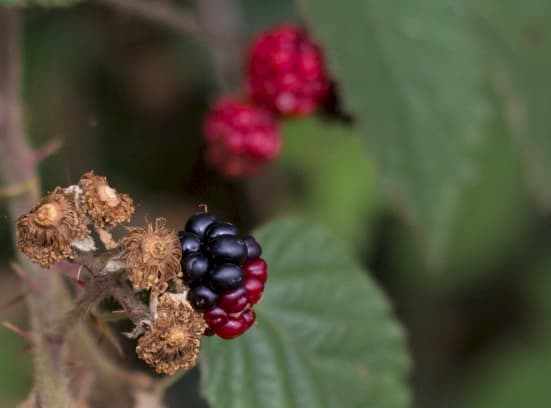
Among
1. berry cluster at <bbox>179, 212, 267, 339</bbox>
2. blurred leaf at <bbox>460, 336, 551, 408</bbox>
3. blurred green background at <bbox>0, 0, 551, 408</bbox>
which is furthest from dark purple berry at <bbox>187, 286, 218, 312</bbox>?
blurred leaf at <bbox>460, 336, 551, 408</bbox>

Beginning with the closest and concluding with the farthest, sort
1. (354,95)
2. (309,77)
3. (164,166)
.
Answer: (354,95) < (309,77) < (164,166)

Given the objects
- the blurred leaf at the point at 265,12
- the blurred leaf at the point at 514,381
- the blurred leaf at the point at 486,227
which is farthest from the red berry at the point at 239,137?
the blurred leaf at the point at 514,381

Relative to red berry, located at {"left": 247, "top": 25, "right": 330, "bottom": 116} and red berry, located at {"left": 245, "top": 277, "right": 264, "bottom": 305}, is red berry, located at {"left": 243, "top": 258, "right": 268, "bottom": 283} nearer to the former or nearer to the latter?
red berry, located at {"left": 245, "top": 277, "right": 264, "bottom": 305}

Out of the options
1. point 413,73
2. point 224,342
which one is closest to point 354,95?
point 413,73

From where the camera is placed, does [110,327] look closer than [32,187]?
Yes

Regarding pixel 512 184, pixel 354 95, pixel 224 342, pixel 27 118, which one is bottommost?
pixel 512 184

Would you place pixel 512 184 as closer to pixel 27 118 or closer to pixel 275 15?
pixel 275 15

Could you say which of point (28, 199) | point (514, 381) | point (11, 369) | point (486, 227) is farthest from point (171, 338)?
point (514, 381)

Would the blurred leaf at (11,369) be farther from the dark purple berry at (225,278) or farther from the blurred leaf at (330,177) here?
the dark purple berry at (225,278)
